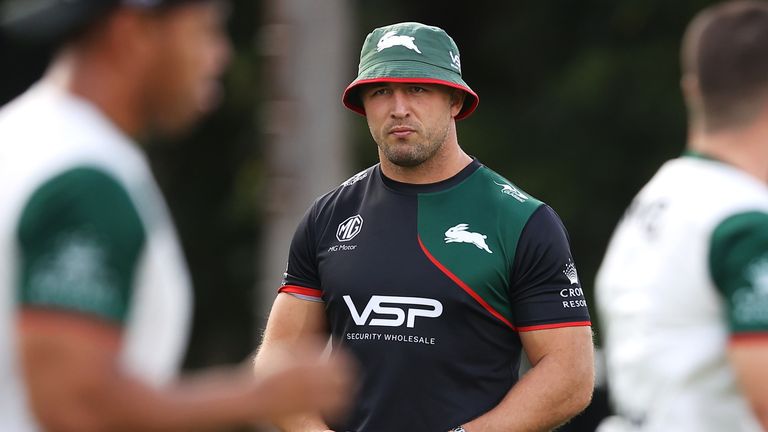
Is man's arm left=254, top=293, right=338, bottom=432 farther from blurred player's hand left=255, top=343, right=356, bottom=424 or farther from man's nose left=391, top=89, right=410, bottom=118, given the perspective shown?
blurred player's hand left=255, top=343, right=356, bottom=424

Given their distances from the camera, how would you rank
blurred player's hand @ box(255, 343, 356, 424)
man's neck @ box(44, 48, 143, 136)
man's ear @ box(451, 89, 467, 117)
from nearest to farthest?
blurred player's hand @ box(255, 343, 356, 424) → man's neck @ box(44, 48, 143, 136) → man's ear @ box(451, 89, 467, 117)

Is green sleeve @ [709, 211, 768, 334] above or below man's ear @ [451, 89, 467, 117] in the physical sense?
below

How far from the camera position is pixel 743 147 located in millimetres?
3986

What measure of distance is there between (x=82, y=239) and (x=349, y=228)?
2692 mm

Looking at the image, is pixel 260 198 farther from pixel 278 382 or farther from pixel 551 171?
pixel 278 382

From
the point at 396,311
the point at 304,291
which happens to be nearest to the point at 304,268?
the point at 304,291

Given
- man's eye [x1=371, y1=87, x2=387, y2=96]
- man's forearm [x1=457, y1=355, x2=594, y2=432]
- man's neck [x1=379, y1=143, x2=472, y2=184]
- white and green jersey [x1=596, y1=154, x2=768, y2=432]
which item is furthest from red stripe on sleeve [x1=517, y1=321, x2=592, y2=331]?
white and green jersey [x1=596, y1=154, x2=768, y2=432]

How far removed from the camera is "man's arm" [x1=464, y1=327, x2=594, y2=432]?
17.2 ft

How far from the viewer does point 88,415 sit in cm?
287

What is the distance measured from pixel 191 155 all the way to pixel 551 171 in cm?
477

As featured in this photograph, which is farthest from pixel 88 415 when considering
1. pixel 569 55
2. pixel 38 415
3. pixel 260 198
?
pixel 569 55

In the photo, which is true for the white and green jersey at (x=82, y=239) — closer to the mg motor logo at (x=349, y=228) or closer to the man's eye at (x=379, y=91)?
the mg motor logo at (x=349, y=228)

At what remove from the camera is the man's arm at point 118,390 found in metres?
2.85

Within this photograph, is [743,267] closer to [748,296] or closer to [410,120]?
[748,296]
